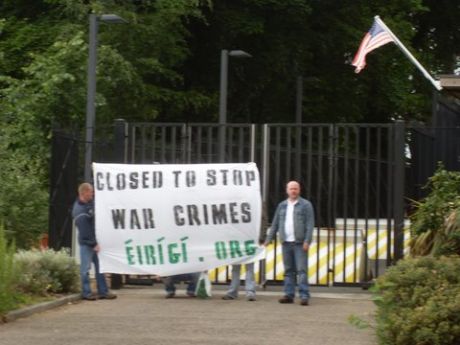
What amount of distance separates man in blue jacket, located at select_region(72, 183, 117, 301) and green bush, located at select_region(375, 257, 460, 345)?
5954mm

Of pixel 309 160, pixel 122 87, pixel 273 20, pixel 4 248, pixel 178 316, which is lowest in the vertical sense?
pixel 178 316

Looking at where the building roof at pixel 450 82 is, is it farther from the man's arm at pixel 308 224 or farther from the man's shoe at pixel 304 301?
the man's shoe at pixel 304 301

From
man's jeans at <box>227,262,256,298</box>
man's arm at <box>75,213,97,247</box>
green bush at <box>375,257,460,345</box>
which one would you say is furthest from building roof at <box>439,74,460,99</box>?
green bush at <box>375,257,460,345</box>

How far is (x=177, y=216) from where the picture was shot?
1653 cm

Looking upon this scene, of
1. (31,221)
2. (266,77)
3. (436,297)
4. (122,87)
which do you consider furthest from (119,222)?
(266,77)

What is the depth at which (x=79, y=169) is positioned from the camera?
61.8 feet

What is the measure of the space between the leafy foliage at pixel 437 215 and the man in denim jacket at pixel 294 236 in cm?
148

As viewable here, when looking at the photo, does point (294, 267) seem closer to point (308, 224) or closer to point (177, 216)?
point (308, 224)

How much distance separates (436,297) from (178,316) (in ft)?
14.2

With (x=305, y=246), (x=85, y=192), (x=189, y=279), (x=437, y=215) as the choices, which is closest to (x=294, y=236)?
(x=305, y=246)

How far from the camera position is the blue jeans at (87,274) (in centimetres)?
1582

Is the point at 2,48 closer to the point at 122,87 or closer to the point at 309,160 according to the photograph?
the point at 122,87

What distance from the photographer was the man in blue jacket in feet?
52.0

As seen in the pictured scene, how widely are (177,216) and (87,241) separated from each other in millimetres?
1388
